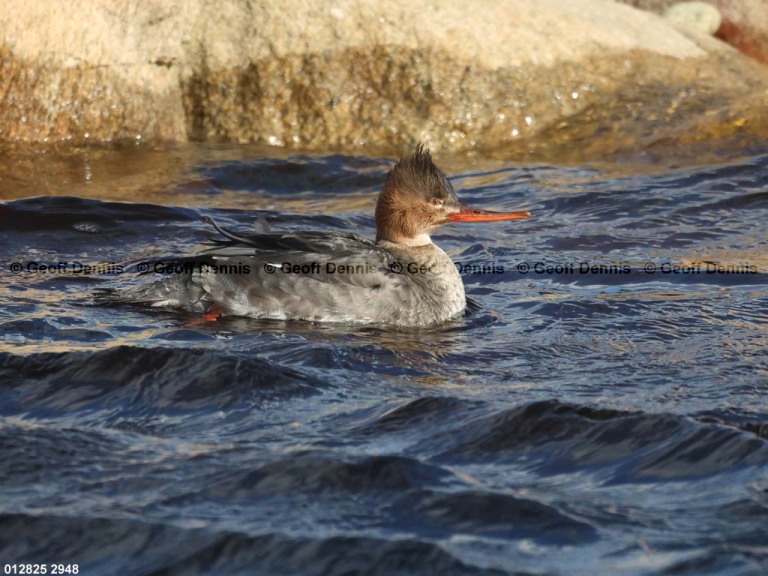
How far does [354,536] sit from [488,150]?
6.74 metres

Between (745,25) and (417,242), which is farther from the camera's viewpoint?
(745,25)

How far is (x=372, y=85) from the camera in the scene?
Answer: 404 inches

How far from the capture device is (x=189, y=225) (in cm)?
824

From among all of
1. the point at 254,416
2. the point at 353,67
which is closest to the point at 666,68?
the point at 353,67

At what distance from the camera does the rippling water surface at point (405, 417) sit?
12.9ft

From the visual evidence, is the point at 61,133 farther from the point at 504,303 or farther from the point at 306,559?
the point at 306,559

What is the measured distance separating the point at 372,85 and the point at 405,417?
577cm

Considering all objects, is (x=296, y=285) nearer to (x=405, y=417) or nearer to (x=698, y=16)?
(x=405, y=417)

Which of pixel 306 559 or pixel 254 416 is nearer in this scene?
pixel 306 559

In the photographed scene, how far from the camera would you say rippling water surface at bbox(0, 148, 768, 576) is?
394 centimetres

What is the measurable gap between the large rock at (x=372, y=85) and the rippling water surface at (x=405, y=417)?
6.54 feet

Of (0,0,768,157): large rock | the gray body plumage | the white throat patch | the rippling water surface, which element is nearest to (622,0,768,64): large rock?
(0,0,768,157): large rock

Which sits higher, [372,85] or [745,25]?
[745,25]

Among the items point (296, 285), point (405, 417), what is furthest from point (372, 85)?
point (405, 417)
